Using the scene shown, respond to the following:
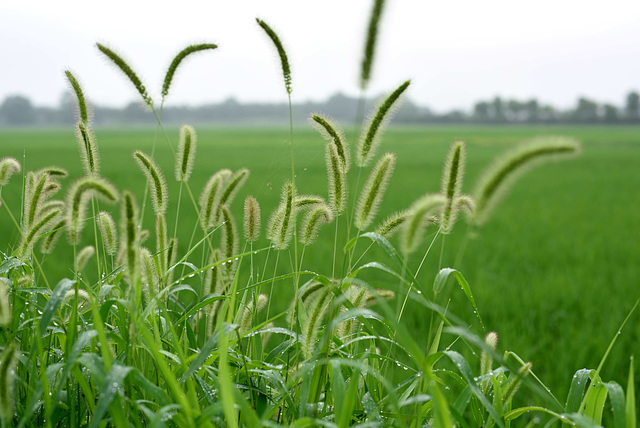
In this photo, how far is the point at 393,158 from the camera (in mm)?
1647

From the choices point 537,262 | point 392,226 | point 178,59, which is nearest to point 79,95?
point 178,59

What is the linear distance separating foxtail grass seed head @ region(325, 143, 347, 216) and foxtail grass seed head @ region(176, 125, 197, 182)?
490 mm

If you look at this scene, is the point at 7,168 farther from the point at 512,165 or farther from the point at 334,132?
the point at 512,165

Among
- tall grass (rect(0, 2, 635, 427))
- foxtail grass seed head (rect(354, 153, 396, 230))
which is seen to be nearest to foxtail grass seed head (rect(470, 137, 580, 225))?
tall grass (rect(0, 2, 635, 427))

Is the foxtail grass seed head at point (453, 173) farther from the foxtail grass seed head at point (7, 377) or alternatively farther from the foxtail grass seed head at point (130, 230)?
the foxtail grass seed head at point (7, 377)

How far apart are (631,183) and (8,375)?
64.2 feet

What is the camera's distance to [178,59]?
1795 millimetres

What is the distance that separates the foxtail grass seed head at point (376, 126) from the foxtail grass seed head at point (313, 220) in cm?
17

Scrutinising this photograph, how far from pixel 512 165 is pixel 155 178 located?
3.74 feet

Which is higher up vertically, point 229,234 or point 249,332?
point 229,234

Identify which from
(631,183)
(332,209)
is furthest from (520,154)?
Result: (631,183)

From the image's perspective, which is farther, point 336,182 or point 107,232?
point 107,232

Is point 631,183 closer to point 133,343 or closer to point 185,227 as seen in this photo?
point 185,227

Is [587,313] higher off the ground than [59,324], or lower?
lower
